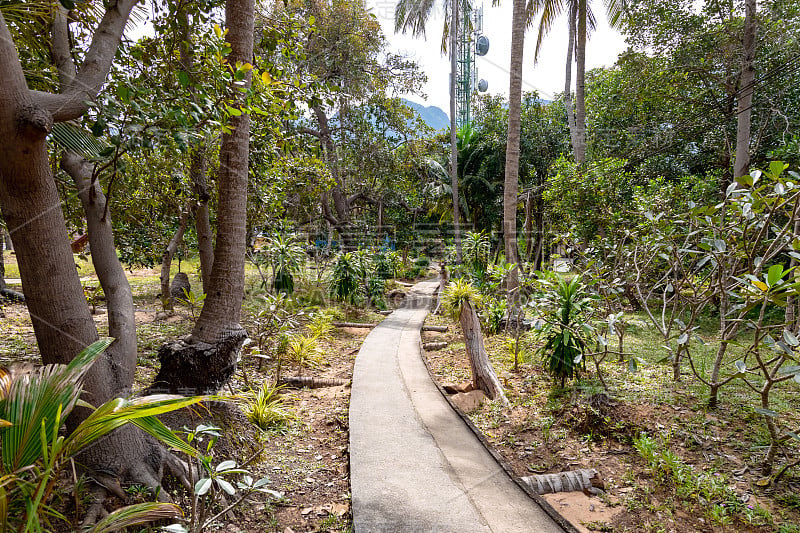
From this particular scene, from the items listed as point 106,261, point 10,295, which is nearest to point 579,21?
point 106,261

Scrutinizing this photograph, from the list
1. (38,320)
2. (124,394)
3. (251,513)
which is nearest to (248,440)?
(251,513)

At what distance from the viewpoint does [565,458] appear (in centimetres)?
368

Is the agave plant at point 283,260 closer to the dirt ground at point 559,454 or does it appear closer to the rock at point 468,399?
the dirt ground at point 559,454

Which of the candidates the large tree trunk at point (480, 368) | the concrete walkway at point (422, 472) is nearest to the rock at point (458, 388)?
the large tree trunk at point (480, 368)

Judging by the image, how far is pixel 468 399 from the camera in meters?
4.92

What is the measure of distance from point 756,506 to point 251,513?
10.8 feet

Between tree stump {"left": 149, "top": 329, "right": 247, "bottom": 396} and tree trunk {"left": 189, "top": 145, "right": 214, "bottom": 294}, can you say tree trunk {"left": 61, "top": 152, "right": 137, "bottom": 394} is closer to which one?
tree stump {"left": 149, "top": 329, "right": 247, "bottom": 396}

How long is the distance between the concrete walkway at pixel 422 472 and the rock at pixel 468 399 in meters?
0.22

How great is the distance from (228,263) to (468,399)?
3073mm

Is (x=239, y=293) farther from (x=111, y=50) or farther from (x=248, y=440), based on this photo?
(x=111, y=50)

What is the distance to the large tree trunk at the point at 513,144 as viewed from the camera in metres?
7.49

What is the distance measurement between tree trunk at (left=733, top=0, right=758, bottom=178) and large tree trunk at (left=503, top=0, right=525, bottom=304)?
13.3ft

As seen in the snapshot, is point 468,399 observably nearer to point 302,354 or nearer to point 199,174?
point 302,354

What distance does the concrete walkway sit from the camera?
8.30ft
